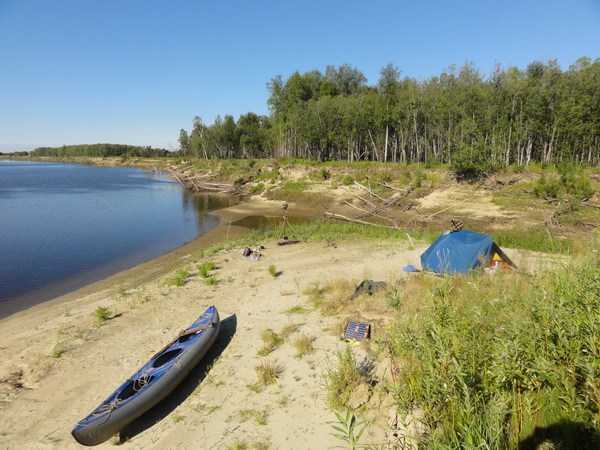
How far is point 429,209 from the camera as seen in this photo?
104 ft

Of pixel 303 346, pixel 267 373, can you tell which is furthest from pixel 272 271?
pixel 267 373

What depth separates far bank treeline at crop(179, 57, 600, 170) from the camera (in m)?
33.9

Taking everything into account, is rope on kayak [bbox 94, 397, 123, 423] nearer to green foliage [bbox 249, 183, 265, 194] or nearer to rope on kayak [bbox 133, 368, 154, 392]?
rope on kayak [bbox 133, 368, 154, 392]

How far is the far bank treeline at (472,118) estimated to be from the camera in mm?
33906

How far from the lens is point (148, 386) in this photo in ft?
26.3

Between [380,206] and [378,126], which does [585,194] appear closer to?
[380,206]

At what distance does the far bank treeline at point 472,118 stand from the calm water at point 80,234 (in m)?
22.0

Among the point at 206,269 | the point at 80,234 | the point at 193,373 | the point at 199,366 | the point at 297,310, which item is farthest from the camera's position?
the point at 80,234

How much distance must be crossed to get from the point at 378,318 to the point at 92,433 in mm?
7562

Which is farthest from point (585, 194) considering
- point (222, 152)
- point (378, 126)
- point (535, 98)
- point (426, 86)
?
point (222, 152)

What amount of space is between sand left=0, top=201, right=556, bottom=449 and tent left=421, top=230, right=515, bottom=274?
1936 millimetres

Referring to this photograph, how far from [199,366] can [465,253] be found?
35.7 feet

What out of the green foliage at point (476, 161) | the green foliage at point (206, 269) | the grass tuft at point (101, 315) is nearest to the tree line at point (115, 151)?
the green foliage at point (476, 161)

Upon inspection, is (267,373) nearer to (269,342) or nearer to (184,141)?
(269,342)
